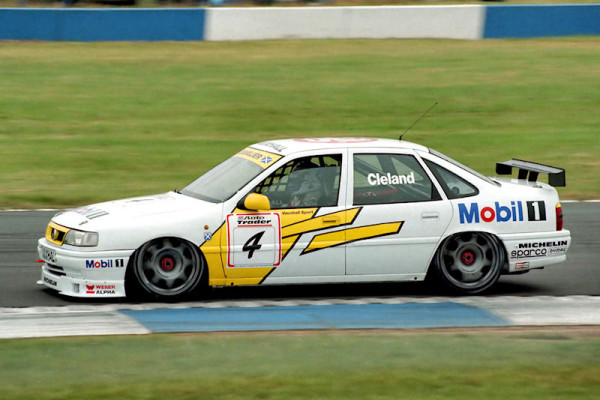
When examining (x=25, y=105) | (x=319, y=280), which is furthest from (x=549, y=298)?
(x=25, y=105)

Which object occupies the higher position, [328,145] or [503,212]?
[328,145]

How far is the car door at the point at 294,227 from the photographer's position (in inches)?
340

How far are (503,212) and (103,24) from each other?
56.8ft

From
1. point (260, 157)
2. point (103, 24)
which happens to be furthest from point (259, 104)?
point (260, 157)

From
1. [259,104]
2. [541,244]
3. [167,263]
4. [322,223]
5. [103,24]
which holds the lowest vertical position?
[167,263]

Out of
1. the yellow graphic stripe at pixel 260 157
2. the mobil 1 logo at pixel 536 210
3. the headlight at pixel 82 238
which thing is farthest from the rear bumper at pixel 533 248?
the headlight at pixel 82 238

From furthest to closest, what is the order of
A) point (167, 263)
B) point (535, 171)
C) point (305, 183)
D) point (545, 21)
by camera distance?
point (545, 21) < point (535, 171) < point (305, 183) < point (167, 263)

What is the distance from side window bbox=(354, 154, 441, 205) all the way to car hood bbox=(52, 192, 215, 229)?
1242 mm

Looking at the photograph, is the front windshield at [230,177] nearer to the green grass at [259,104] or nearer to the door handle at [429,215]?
the door handle at [429,215]

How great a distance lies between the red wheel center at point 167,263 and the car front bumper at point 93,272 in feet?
0.90

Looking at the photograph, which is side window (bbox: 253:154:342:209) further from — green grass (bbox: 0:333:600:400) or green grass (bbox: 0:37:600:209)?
green grass (bbox: 0:37:600:209)

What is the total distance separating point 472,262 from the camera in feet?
30.0

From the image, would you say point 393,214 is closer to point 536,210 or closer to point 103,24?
point 536,210

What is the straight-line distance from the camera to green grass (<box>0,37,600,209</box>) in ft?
53.4
